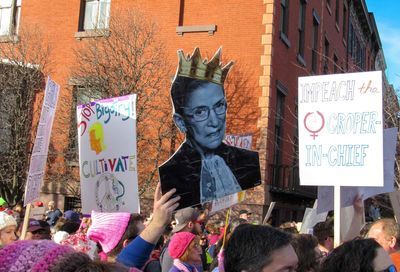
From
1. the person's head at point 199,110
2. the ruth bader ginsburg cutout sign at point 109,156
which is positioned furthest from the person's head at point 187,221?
the person's head at point 199,110

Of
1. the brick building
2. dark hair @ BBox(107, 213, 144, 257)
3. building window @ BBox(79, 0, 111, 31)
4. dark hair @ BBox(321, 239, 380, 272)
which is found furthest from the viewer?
building window @ BBox(79, 0, 111, 31)

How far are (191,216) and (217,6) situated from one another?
11.1 metres

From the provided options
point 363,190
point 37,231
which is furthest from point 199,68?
point 37,231

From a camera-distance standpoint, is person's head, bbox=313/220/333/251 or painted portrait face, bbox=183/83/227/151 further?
person's head, bbox=313/220/333/251

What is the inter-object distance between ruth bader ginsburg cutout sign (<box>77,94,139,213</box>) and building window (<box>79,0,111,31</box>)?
41.7 ft

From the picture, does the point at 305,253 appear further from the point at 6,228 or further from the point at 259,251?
the point at 6,228

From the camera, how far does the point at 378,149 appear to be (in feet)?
14.6

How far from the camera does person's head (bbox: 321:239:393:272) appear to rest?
8.96ft

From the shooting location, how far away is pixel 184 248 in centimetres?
462

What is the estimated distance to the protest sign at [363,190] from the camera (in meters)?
4.86

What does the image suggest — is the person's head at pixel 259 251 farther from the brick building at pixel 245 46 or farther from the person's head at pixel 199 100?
the brick building at pixel 245 46

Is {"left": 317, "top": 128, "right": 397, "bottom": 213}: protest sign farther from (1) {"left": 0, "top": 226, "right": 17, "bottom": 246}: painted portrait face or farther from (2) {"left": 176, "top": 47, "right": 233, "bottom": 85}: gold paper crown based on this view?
(1) {"left": 0, "top": 226, "right": 17, "bottom": 246}: painted portrait face

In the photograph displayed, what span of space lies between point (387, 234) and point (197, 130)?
6.39 feet

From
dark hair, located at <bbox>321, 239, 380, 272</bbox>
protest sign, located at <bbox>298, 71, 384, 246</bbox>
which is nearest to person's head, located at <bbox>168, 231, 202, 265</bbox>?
protest sign, located at <bbox>298, 71, 384, 246</bbox>
